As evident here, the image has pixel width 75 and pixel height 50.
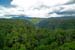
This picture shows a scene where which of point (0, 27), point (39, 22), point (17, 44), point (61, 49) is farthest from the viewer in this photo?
point (39, 22)

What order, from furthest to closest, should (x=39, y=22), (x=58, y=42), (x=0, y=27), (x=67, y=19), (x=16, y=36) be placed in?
1. (x=67, y=19)
2. (x=39, y=22)
3. (x=0, y=27)
4. (x=16, y=36)
5. (x=58, y=42)

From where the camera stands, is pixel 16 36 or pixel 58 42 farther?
pixel 16 36

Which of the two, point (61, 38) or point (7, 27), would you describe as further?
point (7, 27)

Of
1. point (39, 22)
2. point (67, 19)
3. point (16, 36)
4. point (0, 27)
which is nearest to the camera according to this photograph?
point (16, 36)

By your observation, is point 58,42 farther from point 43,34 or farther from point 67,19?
point 67,19

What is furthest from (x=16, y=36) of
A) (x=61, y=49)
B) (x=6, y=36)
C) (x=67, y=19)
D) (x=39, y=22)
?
(x=67, y=19)

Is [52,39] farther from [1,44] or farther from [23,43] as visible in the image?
[1,44]

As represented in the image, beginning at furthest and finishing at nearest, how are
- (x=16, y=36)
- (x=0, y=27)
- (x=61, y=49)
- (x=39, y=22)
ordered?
(x=39, y=22) < (x=0, y=27) < (x=16, y=36) < (x=61, y=49)

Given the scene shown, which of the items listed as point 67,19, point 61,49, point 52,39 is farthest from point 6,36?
point 67,19
